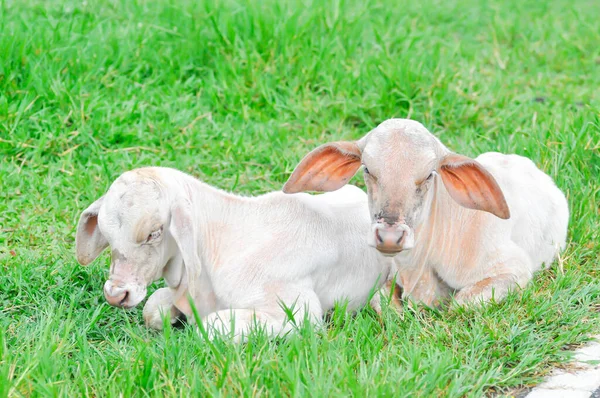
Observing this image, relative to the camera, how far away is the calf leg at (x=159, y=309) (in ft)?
15.9

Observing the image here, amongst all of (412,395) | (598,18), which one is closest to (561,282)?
(412,395)

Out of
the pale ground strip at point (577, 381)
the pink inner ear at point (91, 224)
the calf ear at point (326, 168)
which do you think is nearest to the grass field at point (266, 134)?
the pale ground strip at point (577, 381)

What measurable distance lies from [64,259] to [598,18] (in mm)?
5857

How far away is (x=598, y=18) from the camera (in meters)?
9.30

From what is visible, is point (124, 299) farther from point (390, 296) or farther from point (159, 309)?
point (390, 296)

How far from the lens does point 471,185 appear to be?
4.75 m

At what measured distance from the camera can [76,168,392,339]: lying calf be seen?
14.9 feet

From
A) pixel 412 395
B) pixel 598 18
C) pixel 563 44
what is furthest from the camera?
pixel 598 18

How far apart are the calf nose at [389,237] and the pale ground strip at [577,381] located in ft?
2.65

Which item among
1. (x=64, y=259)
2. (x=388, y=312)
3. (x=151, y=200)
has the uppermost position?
(x=151, y=200)

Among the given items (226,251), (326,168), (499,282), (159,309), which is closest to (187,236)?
(226,251)

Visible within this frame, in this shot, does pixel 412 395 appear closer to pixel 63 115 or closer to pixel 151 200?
pixel 151 200

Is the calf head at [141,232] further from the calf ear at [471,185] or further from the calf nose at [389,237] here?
the calf ear at [471,185]

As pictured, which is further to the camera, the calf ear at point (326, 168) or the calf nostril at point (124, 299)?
the calf ear at point (326, 168)
